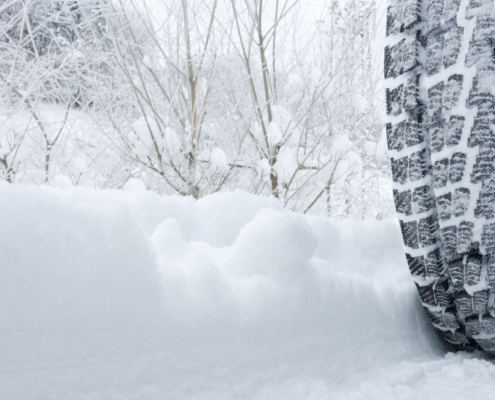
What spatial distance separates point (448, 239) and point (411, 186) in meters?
0.13

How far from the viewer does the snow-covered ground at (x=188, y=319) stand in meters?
0.45

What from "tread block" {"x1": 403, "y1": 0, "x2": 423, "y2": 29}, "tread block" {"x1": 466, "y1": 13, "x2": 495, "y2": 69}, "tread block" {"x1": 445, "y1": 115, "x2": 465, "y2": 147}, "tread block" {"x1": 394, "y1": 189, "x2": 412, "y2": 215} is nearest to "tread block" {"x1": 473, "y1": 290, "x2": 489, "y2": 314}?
"tread block" {"x1": 394, "y1": 189, "x2": 412, "y2": 215}

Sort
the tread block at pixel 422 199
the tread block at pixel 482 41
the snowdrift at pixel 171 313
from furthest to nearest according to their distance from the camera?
the tread block at pixel 422 199
the tread block at pixel 482 41
the snowdrift at pixel 171 313

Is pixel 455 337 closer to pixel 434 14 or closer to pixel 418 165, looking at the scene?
pixel 418 165

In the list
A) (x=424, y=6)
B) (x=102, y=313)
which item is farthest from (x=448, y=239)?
(x=102, y=313)

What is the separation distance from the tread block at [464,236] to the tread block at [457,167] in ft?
0.29

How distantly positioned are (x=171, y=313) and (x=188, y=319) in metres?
0.03

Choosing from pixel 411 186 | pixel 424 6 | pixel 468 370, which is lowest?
pixel 468 370

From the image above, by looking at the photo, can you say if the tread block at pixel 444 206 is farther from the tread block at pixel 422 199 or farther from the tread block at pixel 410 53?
the tread block at pixel 410 53

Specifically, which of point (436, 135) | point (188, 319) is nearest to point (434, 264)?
point (436, 135)

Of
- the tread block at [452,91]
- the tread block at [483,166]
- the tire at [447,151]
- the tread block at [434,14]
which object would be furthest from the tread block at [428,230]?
the tread block at [434,14]

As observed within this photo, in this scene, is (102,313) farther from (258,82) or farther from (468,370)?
(258,82)

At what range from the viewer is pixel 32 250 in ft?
1.51

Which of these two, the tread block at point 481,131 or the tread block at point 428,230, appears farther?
the tread block at point 428,230
